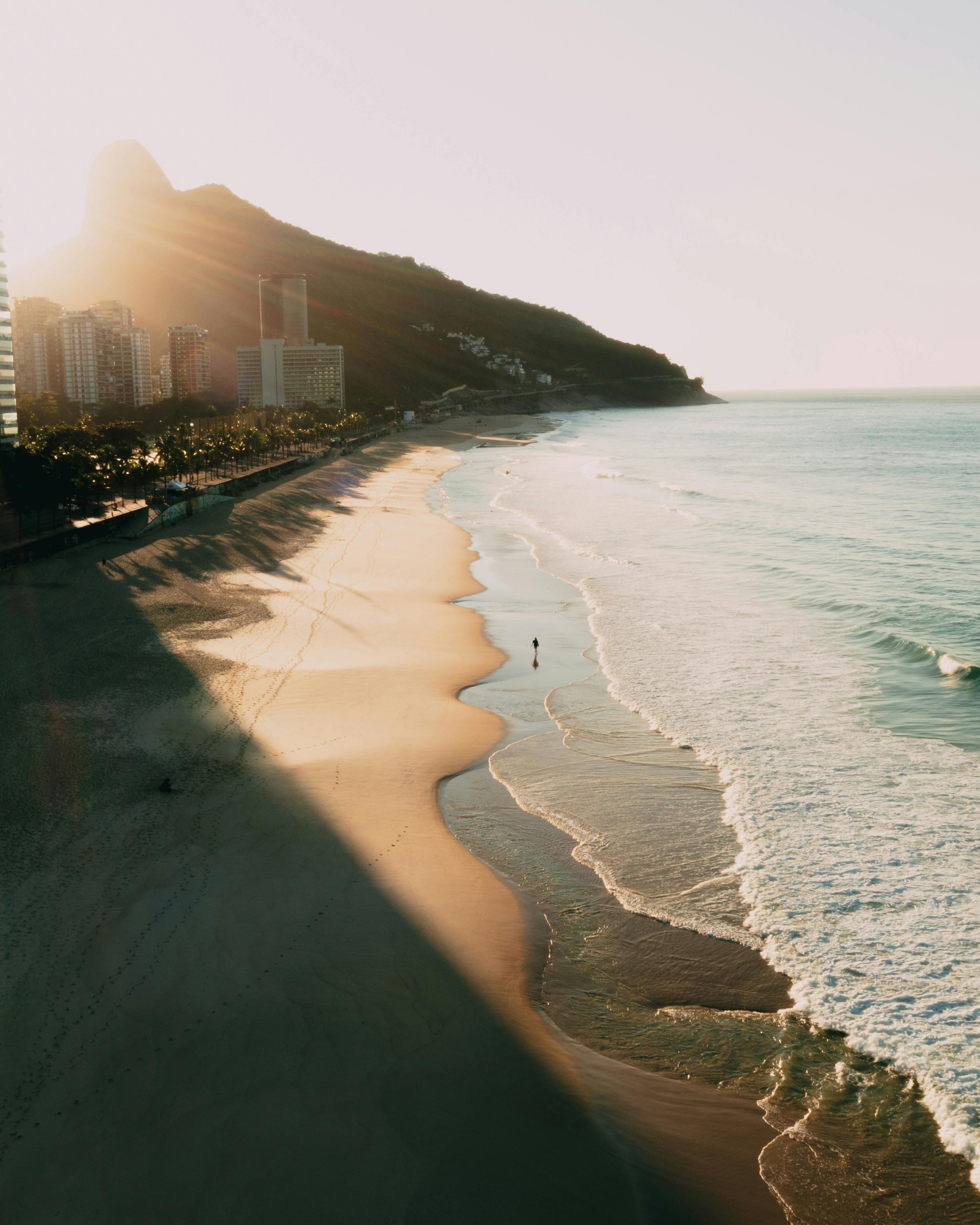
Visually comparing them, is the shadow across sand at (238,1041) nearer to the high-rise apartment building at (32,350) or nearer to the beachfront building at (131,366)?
the beachfront building at (131,366)

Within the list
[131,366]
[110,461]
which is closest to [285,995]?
[110,461]

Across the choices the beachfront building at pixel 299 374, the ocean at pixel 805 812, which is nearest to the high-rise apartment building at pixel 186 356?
the beachfront building at pixel 299 374

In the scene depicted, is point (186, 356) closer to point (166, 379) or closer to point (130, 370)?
point (166, 379)

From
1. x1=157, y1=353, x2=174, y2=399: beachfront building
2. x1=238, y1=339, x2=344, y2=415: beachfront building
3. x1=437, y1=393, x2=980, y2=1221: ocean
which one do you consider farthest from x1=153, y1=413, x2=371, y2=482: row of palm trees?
x1=157, y1=353, x2=174, y2=399: beachfront building

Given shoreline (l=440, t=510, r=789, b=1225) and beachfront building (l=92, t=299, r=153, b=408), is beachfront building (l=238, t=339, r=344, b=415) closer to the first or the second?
beachfront building (l=92, t=299, r=153, b=408)

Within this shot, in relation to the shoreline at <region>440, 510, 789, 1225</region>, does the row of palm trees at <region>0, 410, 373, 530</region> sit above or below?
above

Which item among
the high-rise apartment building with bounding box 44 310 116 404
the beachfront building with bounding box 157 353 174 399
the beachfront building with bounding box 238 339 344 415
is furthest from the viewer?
the beachfront building with bounding box 238 339 344 415

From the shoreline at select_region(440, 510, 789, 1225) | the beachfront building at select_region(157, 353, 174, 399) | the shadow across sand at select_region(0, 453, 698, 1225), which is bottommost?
the shoreline at select_region(440, 510, 789, 1225)
